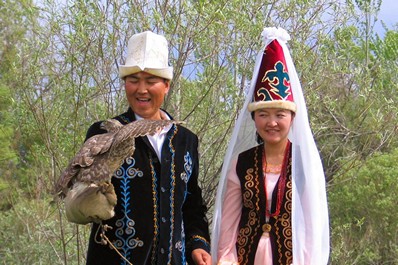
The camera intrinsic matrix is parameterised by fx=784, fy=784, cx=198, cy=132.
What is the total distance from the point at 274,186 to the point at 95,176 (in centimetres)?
101

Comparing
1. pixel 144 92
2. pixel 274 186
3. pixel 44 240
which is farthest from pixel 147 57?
pixel 44 240

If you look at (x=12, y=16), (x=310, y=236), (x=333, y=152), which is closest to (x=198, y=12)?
(x=333, y=152)

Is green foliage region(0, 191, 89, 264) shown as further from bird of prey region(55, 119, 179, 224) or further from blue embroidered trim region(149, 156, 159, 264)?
bird of prey region(55, 119, 179, 224)

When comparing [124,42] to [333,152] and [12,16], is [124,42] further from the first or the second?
[12,16]

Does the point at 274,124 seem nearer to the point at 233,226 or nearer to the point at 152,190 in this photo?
the point at 233,226

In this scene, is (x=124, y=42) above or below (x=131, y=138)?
above

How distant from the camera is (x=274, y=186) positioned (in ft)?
12.4

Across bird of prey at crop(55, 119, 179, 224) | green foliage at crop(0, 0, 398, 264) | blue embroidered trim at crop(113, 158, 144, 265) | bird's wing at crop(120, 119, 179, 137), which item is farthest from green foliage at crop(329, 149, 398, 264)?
bird of prey at crop(55, 119, 179, 224)

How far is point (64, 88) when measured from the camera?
18.5 feet

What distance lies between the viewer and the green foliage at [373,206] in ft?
30.9

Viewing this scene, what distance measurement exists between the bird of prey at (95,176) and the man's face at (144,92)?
330 mm

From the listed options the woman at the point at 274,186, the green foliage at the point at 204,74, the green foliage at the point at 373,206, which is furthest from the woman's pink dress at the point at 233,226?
the green foliage at the point at 373,206

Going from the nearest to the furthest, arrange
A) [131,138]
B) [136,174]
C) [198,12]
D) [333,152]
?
[131,138] < [136,174] < [198,12] < [333,152]

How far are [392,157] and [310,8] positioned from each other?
433 cm
